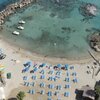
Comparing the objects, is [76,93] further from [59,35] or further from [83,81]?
[59,35]

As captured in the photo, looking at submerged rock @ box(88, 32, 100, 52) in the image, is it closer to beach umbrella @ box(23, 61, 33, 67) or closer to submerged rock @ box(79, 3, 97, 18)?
submerged rock @ box(79, 3, 97, 18)

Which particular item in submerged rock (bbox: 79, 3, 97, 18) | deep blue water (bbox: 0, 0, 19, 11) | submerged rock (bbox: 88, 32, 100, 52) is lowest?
submerged rock (bbox: 88, 32, 100, 52)

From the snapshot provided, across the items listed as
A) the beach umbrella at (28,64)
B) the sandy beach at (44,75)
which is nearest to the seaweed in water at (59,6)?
the sandy beach at (44,75)

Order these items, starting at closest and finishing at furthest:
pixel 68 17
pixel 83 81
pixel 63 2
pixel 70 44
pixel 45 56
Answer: pixel 83 81 < pixel 45 56 < pixel 70 44 < pixel 68 17 < pixel 63 2

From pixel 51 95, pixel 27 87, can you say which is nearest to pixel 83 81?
pixel 51 95

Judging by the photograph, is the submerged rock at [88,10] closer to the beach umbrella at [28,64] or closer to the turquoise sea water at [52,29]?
the turquoise sea water at [52,29]

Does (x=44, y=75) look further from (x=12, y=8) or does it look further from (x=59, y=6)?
(x=59, y=6)

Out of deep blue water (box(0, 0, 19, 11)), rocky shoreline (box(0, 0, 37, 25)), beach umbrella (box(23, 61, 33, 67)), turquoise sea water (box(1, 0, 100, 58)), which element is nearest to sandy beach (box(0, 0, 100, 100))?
beach umbrella (box(23, 61, 33, 67))

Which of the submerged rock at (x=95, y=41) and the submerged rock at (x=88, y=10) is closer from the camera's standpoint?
the submerged rock at (x=95, y=41)

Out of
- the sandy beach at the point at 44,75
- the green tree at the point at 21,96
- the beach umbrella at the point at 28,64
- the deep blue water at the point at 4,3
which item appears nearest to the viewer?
the green tree at the point at 21,96
